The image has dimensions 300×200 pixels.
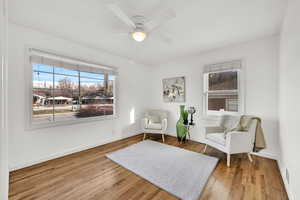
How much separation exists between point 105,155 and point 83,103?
1.30 meters

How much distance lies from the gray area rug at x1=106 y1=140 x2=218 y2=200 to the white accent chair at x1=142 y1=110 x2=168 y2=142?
0.52 metres

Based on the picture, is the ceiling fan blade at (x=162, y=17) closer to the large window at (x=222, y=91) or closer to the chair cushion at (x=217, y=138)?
the large window at (x=222, y=91)

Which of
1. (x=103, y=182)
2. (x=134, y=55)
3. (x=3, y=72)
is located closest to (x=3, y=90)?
(x=3, y=72)

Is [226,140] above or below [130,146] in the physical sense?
above

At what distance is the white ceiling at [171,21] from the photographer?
1660mm

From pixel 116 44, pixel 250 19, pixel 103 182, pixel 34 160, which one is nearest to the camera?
pixel 103 182

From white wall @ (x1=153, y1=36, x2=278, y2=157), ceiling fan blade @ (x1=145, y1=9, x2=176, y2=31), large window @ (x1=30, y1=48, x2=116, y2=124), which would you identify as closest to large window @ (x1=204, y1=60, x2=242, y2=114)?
white wall @ (x1=153, y1=36, x2=278, y2=157)

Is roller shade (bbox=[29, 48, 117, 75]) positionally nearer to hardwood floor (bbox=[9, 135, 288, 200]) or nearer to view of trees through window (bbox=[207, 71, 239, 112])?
hardwood floor (bbox=[9, 135, 288, 200])

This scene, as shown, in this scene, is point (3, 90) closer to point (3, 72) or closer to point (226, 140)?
point (3, 72)

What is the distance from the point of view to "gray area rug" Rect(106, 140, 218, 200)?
172 centimetres

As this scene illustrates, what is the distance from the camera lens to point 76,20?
2000 millimetres

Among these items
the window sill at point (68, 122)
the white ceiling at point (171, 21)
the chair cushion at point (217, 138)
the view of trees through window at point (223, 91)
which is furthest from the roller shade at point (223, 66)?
the window sill at point (68, 122)

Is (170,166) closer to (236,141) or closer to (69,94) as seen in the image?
(236,141)

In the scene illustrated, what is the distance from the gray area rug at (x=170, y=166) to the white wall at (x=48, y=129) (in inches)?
30.7
